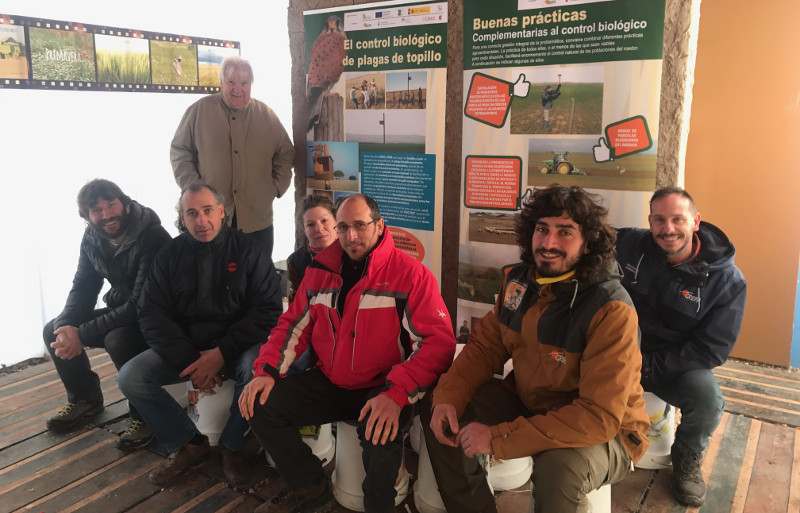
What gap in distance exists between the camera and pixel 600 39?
249 cm

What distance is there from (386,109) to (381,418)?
1761 mm

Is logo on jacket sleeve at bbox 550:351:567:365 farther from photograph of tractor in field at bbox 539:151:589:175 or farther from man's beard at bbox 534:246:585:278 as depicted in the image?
photograph of tractor in field at bbox 539:151:589:175

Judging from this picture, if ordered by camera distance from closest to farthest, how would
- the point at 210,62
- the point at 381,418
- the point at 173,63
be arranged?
1. the point at 381,418
2. the point at 173,63
3. the point at 210,62

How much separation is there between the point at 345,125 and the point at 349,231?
131 centimetres

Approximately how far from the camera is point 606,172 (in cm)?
257

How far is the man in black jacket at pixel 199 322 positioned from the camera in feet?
8.02

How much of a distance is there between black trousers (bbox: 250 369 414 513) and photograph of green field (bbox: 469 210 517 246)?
1073 mm

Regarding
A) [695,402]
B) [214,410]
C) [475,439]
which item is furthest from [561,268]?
[214,410]

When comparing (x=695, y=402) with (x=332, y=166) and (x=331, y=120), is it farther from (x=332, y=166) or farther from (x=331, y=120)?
(x=331, y=120)

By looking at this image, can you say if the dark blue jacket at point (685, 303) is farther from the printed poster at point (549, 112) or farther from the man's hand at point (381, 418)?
the man's hand at point (381, 418)

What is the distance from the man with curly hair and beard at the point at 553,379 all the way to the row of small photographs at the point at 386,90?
1.26 meters

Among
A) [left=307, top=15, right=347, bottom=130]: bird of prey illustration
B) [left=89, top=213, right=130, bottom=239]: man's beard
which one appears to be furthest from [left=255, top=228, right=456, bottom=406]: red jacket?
[left=307, top=15, right=347, bottom=130]: bird of prey illustration

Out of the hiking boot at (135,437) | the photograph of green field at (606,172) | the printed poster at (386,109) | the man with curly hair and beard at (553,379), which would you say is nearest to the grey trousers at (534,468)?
the man with curly hair and beard at (553,379)

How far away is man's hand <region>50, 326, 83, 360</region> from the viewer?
279cm
